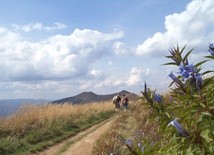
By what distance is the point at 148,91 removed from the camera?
10.1 ft

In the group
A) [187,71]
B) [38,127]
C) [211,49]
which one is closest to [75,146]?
[38,127]

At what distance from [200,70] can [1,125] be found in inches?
585

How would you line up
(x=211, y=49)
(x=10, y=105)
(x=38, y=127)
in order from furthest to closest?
1. (x=10, y=105)
2. (x=38, y=127)
3. (x=211, y=49)

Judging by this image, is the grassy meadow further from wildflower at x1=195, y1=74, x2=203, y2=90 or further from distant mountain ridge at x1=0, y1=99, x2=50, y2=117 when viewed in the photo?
wildflower at x1=195, y1=74, x2=203, y2=90

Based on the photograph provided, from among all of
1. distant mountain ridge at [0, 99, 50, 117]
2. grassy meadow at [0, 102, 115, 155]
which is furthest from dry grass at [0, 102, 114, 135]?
distant mountain ridge at [0, 99, 50, 117]

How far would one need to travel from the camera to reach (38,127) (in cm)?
1758

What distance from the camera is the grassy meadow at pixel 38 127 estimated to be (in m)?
14.6

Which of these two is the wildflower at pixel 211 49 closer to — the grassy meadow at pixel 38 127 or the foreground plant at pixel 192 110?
the foreground plant at pixel 192 110

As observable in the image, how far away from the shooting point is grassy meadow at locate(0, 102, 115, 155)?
14.6m

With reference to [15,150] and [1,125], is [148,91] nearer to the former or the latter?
[15,150]

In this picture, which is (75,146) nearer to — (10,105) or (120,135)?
(10,105)

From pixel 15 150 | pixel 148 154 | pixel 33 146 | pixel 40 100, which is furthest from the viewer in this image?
pixel 40 100

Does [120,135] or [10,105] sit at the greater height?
[10,105]

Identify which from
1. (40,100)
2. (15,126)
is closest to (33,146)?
(15,126)
